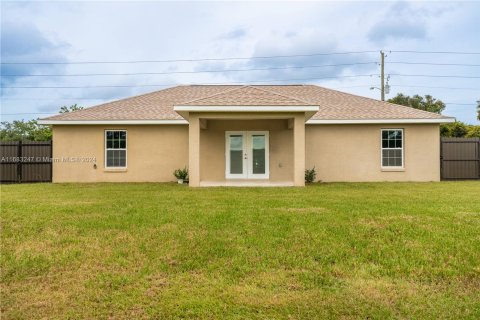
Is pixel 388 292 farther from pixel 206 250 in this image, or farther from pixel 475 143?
pixel 475 143

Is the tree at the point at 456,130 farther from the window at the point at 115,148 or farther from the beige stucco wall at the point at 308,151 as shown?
the window at the point at 115,148

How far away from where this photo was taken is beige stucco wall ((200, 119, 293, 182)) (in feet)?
56.1

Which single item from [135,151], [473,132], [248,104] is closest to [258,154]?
[248,104]

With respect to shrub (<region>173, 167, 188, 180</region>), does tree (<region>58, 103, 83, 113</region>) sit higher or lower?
higher

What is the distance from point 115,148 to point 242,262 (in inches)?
547

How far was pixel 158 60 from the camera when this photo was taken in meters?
38.3

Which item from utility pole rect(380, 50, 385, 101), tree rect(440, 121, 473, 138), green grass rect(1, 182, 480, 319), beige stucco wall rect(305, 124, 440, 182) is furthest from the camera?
utility pole rect(380, 50, 385, 101)

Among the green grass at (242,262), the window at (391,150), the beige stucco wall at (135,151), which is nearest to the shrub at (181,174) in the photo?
the beige stucco wall at (135,151)

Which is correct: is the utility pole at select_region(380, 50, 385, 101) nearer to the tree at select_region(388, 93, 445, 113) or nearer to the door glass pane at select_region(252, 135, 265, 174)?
the tree at select_region(388, 93, 445, 113)

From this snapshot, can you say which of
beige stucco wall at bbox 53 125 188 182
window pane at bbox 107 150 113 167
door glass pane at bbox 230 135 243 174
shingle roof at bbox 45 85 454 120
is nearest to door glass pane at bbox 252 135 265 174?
door glass pane at bbox 230 135 243 174

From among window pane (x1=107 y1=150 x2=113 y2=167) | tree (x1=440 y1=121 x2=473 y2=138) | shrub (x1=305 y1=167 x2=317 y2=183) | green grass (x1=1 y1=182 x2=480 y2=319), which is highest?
tree (x1=440 y1=121 x2=473 y2=138)

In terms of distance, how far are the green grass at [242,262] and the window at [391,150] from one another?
9067 millimetres

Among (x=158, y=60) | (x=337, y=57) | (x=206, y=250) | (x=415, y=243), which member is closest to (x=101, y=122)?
(x=206, y=250)

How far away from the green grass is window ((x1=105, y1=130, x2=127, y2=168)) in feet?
29.5
